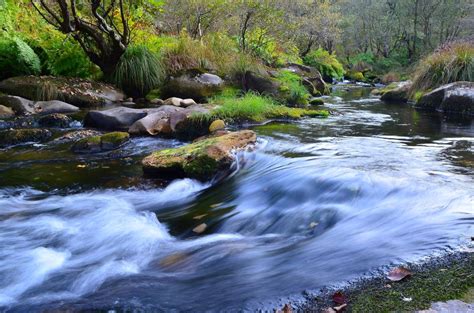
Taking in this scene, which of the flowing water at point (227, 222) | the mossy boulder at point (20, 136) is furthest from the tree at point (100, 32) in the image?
the flowing water at point (227, 222)

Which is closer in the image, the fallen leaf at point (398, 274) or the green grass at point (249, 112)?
the fallen leaf at point (398, 274)

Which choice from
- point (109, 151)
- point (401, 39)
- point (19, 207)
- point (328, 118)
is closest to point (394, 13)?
point (401, 39)

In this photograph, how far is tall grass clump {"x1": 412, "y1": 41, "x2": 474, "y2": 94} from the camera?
39.6 feet

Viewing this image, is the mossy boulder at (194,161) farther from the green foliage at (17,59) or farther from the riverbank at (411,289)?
the green foliage at (17,59)

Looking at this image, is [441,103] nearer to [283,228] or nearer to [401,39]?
[283,228]

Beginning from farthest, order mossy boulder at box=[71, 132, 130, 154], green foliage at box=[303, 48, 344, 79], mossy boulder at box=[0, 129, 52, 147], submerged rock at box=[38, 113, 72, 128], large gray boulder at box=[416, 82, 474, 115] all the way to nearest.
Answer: green foliage at box=[303, 48, 344, 79], large gray boulder at box=[416, 82, 474, 115], submerged rock at box=[38, 113, 72, 128], mossy boulder at box=[0, 129, 52, 147], mossy boulder at box=[71, 132, 130, 154]

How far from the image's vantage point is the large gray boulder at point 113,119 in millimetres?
7902

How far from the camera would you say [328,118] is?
924 cm

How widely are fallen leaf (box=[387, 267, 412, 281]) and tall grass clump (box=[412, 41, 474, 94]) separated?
37.5ft

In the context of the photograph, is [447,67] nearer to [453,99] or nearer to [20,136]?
[453,99]

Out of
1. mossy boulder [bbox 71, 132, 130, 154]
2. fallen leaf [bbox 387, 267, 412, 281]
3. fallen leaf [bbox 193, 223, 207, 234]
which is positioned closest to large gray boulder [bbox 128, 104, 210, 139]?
mossy boulder [bbox 71, 132, 130, 154]

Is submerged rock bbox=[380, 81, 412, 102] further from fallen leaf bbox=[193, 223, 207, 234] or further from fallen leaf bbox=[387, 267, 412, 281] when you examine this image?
fallen leaf bbox=[387, 267, 412, 281]

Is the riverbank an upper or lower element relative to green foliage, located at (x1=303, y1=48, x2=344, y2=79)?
lower

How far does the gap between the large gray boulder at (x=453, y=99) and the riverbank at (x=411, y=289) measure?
9120 mm
